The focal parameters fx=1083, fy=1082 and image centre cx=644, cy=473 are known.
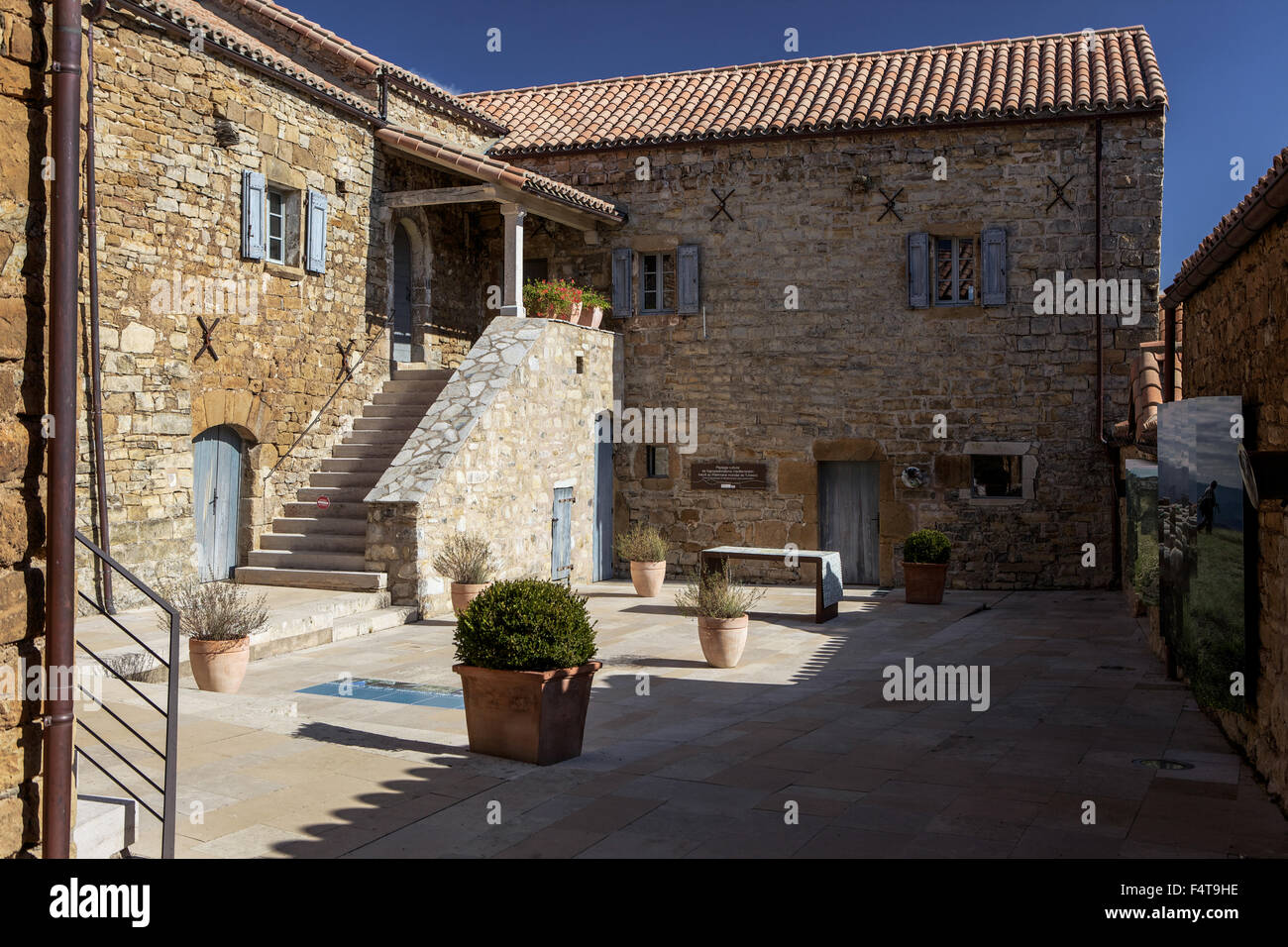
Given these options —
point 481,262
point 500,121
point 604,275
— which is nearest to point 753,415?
point 604,275

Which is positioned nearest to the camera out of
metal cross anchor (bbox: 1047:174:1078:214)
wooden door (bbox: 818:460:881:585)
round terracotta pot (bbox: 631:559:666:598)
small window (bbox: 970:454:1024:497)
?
round terracotta pot (bbox: 631:559:666:598)

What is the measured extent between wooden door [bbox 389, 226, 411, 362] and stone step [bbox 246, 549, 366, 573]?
12.8 feet

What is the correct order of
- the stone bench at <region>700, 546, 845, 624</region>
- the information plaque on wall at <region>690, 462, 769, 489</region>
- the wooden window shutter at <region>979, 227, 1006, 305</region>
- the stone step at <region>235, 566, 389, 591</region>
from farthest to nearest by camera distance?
the information plaque on wall at <region>690, 462, 769, 489</region> → the wooden window shutter at <region>979, 227, 1006, 305</region> → the stone bench at <region>700, 546, 845, 624</region> → the stone step at <region>235, 566, 389, 591</region>

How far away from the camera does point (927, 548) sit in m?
13.9

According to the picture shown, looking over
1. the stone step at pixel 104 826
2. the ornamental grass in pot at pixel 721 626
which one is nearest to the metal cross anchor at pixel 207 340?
the ornamental grass in pot at pixel 721 626

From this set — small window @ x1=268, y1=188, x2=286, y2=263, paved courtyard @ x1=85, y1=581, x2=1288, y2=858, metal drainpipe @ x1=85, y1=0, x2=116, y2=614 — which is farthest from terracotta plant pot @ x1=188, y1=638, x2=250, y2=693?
small window @ x1=268, y1=188, x2=286, y2=263

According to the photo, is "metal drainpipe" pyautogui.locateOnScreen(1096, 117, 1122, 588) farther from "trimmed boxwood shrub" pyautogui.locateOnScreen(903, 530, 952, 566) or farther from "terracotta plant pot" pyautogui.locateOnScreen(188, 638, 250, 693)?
"terracotta plant pot" pyautogui.locateOnScreen(188, 638, 250, 693)

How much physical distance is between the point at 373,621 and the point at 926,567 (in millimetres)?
6981

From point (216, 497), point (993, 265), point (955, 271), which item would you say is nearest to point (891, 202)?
point (955, 271)

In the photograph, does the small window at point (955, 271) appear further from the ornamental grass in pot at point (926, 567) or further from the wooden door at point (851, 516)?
the ornamental grass in pot at point (926, 567)

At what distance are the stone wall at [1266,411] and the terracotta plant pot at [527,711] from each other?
3760 mm

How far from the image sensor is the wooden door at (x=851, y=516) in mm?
16078

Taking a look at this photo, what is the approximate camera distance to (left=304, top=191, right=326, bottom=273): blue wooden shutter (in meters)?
13.3
